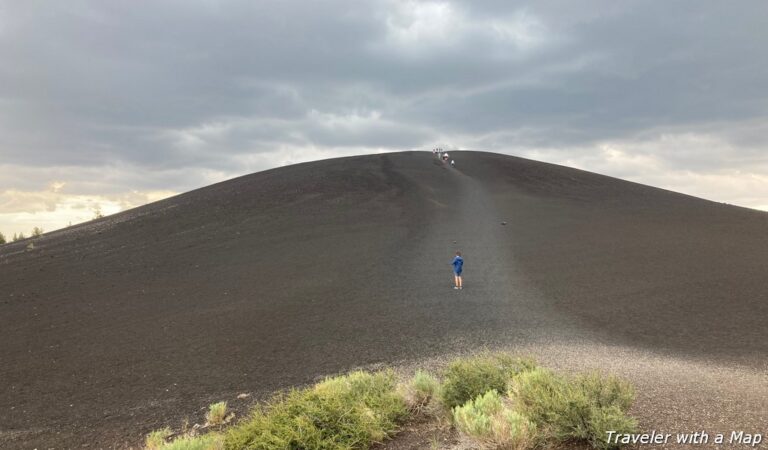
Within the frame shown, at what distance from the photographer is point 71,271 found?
22625 mm

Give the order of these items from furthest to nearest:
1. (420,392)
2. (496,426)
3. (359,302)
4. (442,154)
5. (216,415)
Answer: (442,154) → (359,302) → (216,415) → (420,392) → (496,426)

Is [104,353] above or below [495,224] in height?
below

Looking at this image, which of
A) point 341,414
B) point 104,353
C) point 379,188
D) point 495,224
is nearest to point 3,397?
point 104,353

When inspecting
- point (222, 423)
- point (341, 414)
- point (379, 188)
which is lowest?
point (222, 423)

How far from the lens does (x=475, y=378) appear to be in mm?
6906

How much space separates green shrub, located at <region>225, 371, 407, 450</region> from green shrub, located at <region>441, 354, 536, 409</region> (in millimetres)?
744

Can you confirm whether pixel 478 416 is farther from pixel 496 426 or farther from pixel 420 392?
pixel 420 392

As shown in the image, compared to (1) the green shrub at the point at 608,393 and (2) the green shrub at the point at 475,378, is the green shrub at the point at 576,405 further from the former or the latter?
(2) the green shrub at the point at 475,378

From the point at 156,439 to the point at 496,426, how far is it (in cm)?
514

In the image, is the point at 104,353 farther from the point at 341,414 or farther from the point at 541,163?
the point at 541,163

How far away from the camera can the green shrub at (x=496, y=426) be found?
5086mm

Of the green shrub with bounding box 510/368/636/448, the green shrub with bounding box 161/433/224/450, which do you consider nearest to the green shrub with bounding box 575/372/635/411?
the green shrub with bounding box 510/368/636/448

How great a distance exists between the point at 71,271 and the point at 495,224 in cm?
2284

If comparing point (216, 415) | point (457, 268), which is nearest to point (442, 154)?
point (457, 268)
